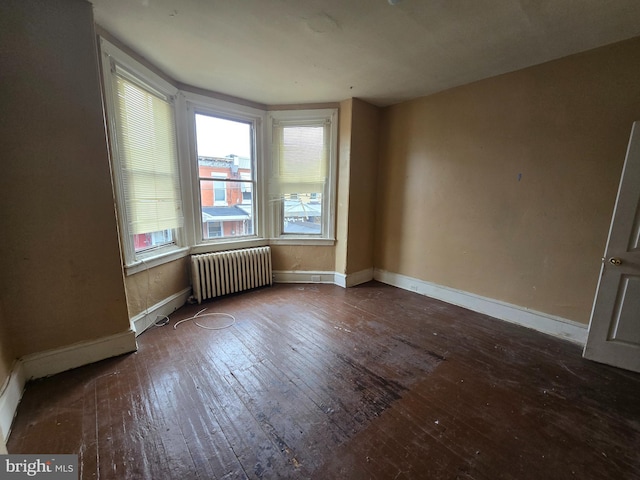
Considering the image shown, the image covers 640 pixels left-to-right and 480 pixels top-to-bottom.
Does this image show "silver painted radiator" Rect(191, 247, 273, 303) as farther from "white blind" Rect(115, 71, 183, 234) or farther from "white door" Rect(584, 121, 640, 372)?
"white door" Rect(584, 121, 640, 372)

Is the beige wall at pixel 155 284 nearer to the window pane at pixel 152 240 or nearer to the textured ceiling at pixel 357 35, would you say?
the window pane at pixel 152 240

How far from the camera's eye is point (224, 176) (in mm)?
3518

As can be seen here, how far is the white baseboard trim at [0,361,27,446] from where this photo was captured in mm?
1491

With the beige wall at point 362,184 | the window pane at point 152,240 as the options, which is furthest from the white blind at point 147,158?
the beige wall at point 362,184

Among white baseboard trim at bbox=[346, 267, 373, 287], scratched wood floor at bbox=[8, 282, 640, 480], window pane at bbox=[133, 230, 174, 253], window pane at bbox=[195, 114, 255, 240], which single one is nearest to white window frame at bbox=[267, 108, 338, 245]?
window pane at bbox=[195, 114, 255, 240]

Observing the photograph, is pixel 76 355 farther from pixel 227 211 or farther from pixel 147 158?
pixel 227 211

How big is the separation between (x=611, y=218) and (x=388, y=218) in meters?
2.31

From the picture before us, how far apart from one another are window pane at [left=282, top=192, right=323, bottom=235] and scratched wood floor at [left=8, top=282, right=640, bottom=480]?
1.74m

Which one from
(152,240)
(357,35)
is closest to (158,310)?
(152,240)

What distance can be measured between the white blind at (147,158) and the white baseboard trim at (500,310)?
10.6 feet

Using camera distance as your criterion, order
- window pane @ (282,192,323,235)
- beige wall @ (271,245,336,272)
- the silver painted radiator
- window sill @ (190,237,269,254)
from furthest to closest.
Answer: beige wall @ (271,245,336,272), window pane @ (282,192,323,235), window sill @ (190,237,269,254), the silver painted radiator

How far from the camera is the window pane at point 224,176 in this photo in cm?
335

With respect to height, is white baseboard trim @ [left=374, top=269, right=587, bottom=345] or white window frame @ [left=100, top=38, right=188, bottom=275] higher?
white window frame @ [left=100, top=38, right=188, bottom=275]

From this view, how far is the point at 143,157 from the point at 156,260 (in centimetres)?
105
